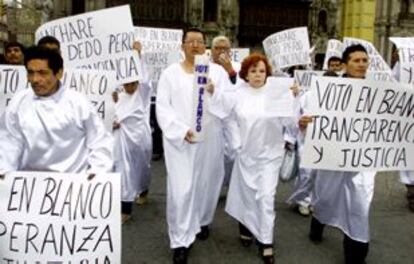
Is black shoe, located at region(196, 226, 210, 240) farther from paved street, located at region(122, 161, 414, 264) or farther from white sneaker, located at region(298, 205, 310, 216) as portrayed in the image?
white sneaker, located at region(298, 205, 310, 216)

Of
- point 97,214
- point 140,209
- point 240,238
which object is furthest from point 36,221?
point 140,209

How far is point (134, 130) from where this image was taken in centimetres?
671

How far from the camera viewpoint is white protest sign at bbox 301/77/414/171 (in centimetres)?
495

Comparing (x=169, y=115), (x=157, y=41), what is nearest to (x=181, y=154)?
(x=169, y=115)

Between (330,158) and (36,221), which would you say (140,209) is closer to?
(330,158)

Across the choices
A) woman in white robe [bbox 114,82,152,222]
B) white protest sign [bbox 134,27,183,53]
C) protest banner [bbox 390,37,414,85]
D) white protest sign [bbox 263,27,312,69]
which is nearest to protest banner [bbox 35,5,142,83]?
woman in white robe [bbox 114,82,152,222]

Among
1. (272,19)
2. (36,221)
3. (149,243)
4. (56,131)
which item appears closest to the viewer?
(36,221)

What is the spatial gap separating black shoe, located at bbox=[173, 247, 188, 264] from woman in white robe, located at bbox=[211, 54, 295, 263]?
68cm

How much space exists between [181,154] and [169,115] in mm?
359

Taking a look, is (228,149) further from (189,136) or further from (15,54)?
(15,54)

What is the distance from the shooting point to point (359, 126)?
5.05m

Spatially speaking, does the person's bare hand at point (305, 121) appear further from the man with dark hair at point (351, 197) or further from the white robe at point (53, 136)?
the white robe at point (53, 136)

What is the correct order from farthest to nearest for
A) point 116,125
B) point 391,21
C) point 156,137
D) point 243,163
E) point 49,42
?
1. point 391,21
2. point 156,137
3. point 116,125
4. point 49,42
5. point 243,163

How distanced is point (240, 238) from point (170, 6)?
20.1 metres
